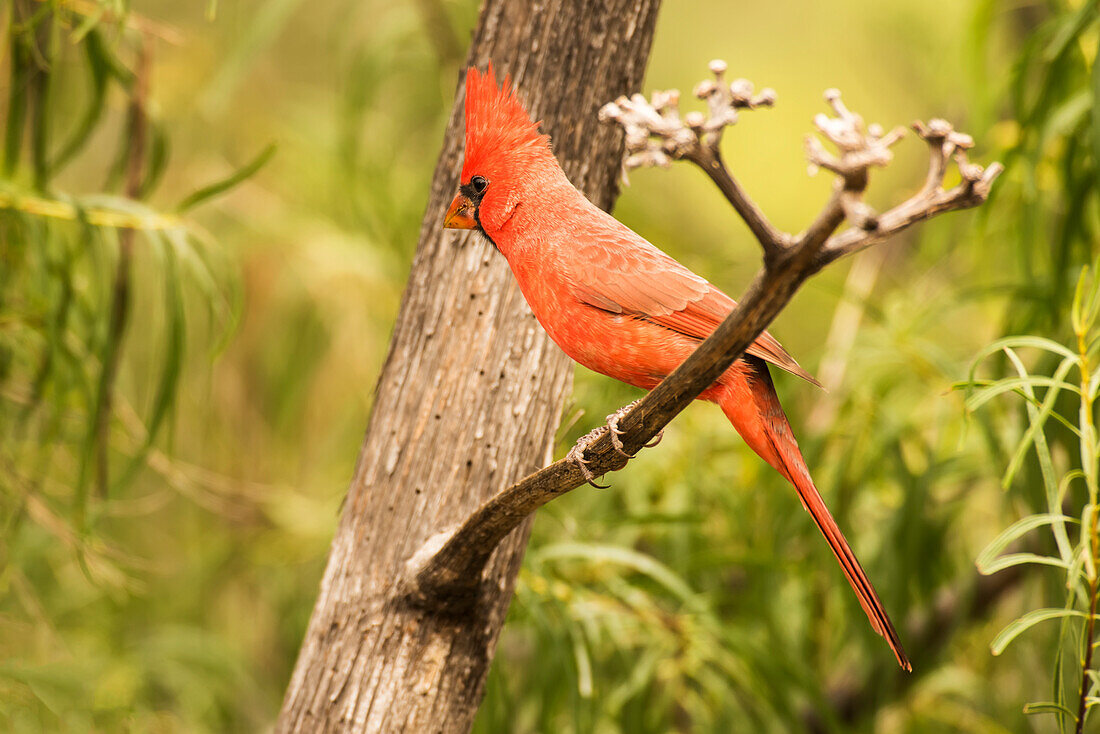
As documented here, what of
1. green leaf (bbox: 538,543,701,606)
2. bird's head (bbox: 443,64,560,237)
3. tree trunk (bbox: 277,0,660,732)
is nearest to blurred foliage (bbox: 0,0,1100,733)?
green leaf (bbox: 538,543,701,606)

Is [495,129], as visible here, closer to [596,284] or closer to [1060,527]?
[596,284]

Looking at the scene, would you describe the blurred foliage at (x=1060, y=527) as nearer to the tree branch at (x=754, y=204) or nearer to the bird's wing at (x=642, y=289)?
the bird's wing at (x=642, y=289)

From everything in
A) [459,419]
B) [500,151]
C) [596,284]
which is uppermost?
[500,151]

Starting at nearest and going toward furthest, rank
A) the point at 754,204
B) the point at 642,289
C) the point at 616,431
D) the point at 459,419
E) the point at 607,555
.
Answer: the point at 754,204
the point at 616,431
the point at 642,289
the point at 459,419
the point at 607,555

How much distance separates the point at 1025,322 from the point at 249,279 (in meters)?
2.83

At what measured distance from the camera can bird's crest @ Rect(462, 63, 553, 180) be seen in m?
1.14

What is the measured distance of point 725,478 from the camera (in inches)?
107

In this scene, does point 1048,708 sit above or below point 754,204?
below

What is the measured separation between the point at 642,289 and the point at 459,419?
433mm

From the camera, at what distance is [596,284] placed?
1.10m

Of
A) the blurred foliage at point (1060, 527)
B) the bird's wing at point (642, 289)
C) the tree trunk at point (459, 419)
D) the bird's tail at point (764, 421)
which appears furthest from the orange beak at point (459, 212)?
the blurred foliage at point (1060, 527)

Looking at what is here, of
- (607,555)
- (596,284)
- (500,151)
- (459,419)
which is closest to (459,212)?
(500,151)

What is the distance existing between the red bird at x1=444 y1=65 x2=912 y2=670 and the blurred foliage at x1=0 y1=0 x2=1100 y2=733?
1.37ft

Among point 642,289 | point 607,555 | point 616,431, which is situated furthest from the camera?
point 607,555
